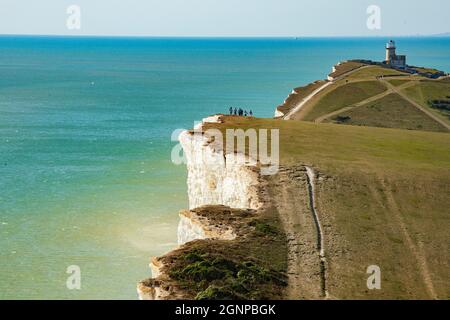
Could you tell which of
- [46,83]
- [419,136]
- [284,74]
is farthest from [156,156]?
[284,74]

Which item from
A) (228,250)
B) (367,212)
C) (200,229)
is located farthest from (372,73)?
(228,250)

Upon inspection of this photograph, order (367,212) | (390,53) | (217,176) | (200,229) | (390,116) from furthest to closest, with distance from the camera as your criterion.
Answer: (390,53) < (390,116) < (217,176) < (367,212) < (200,229)

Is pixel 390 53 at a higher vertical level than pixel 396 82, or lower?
higher

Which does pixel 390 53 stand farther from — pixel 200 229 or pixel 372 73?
A: pixel 200 229

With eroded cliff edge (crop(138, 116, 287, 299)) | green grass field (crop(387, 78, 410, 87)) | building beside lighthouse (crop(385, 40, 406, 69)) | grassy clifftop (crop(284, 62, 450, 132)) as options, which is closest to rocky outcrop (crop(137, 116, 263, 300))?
eroded cliff edge (crop(138, 116, 287, 299))

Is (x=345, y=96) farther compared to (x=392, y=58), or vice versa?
(x=392, y=58)

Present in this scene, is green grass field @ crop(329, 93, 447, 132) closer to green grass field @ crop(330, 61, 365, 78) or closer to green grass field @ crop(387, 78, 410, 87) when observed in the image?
green grass field @ crop(387, 78, 410, 87)
